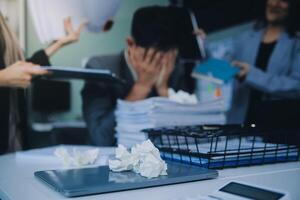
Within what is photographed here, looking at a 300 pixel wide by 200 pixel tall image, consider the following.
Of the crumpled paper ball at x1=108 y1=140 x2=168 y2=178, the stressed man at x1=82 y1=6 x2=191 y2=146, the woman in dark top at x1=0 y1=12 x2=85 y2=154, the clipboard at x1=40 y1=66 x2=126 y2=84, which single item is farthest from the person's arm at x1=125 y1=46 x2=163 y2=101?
the crumpled paper ball at x1=108 y1=140 x2=168 y2=178

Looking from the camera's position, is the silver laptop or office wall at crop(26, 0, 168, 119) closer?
the silver laptop

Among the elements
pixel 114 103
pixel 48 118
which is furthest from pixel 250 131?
pixel 48 118

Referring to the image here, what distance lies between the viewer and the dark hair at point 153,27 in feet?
4.55

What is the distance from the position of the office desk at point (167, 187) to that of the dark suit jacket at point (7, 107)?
0.31m

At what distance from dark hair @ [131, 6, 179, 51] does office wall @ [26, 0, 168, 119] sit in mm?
28

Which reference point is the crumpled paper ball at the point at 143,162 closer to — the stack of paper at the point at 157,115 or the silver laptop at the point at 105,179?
the silver laptop at the point at 105,179

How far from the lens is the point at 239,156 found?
0.79m

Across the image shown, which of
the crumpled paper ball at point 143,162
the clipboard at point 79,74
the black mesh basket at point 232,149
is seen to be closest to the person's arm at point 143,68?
the clipboard at point 79,74

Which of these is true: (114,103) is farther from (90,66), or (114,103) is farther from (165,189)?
(165,189)

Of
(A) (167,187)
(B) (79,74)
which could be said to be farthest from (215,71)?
(A) (167,187)

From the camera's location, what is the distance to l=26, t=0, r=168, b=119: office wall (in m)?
1.25

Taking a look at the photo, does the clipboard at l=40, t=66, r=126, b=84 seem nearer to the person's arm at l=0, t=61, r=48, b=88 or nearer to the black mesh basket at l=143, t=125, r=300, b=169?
the person's arm at l=0, t=61, r=48, b=88

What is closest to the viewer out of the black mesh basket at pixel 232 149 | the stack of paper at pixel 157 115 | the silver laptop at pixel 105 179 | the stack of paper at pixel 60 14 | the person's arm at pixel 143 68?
the silver laptop at pixel 105 179

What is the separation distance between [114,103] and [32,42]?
37 centimetres
